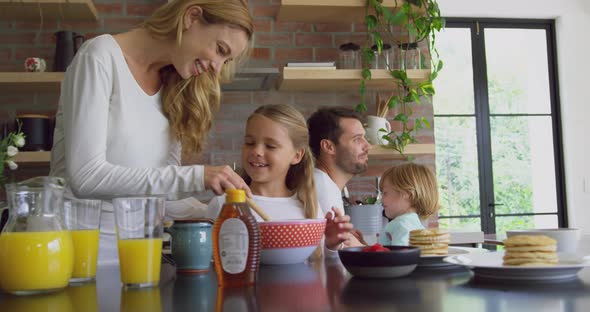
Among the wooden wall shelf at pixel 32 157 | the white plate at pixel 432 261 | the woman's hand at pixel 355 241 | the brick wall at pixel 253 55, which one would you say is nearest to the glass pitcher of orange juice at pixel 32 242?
the white plate at pixel 432 261

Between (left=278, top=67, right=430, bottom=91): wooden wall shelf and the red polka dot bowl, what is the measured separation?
6.40ft

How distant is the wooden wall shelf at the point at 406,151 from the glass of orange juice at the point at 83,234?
7.34ft

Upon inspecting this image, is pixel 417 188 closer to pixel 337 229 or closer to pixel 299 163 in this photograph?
pixel 299 163

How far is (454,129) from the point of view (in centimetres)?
453

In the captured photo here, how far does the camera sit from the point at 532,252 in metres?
0.83

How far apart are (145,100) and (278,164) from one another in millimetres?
514

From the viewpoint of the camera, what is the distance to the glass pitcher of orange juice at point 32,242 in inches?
32.1

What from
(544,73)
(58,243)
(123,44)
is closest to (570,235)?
(58,243)

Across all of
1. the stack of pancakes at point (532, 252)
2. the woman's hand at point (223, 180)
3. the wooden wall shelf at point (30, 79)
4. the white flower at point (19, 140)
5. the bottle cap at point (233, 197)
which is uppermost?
the wooden wall shelf at point (30, 79)

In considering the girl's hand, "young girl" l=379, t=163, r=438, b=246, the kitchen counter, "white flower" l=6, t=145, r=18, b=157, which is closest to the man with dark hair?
"young girl" l=379, t=163, r=438, b=246

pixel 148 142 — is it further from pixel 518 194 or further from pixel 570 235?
pixel 518 194

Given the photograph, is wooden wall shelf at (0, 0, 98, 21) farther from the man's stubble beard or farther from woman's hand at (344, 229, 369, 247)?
woman's hand at (344, 229, 369, 247)

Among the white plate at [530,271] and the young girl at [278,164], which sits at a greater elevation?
the young girl at [278,164]

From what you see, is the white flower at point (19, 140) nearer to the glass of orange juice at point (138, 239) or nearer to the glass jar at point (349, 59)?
the glass jar at point (349, 59)
